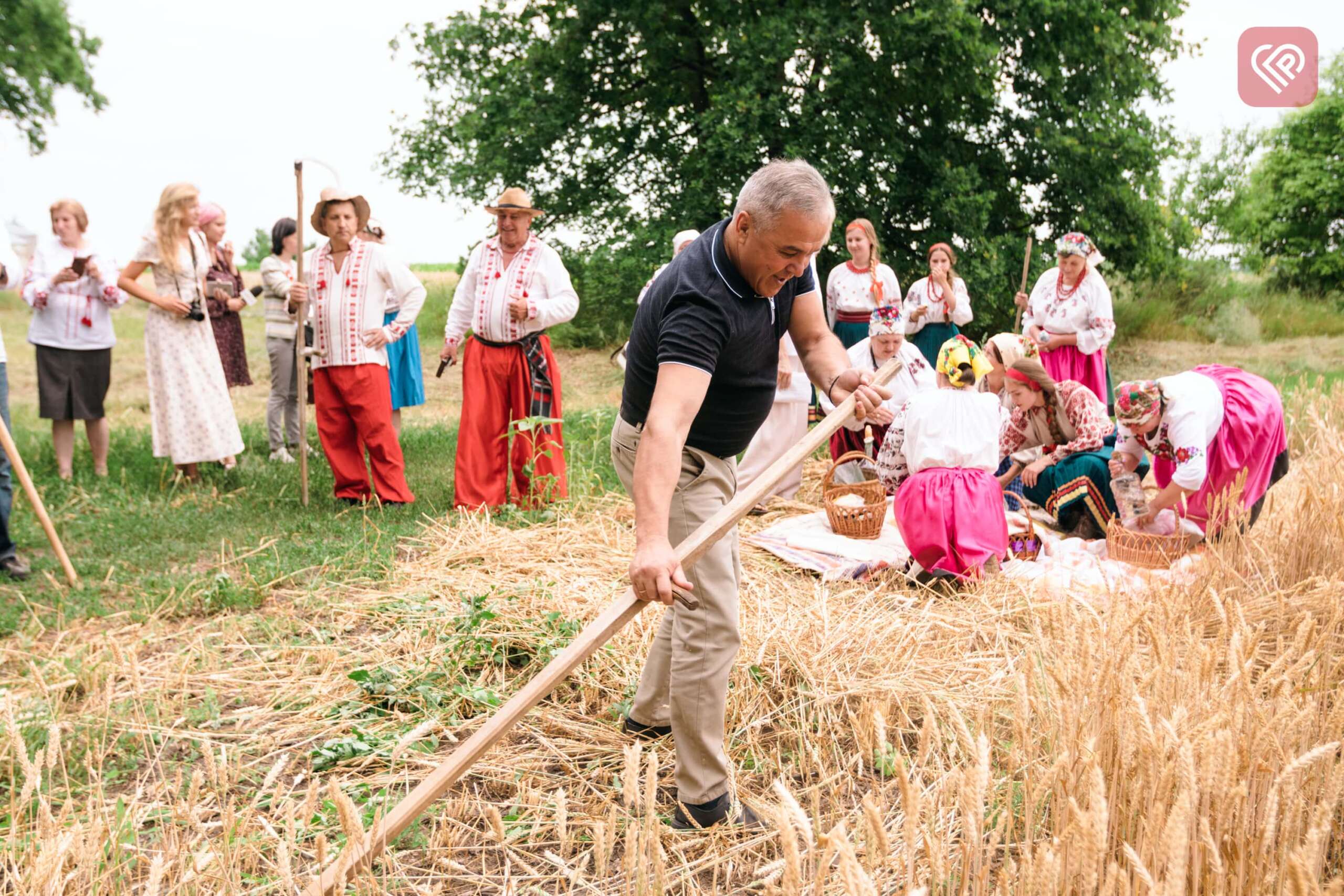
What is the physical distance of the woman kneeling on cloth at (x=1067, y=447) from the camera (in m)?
5.89

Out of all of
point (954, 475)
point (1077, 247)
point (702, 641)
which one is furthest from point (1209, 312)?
point (702, 641)

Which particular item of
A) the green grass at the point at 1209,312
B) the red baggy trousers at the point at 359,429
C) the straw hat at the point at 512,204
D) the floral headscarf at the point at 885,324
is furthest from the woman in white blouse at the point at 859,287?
the green grass at the point at 1209,312

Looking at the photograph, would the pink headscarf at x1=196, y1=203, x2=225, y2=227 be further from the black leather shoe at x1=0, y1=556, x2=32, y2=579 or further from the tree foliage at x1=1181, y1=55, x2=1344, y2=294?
the tree foliage at x1=1181, y1=55, x2=1344, y2=294

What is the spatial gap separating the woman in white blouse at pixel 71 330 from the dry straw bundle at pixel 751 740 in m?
3.34

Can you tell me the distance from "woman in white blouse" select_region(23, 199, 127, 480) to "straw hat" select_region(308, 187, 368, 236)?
1.70m

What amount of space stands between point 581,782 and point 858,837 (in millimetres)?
884

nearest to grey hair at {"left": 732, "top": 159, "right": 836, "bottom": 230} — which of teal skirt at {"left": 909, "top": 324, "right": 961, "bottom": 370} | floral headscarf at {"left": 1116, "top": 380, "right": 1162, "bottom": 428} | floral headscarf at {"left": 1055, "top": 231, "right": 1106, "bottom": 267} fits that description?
floral headscarf at {"left": 1116, "top": 380, "right": 1162, "bottom": 428}

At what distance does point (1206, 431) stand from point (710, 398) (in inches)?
122

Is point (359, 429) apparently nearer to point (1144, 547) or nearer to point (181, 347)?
point (181, 347)

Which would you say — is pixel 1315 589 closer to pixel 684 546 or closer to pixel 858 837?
pixel 858 837

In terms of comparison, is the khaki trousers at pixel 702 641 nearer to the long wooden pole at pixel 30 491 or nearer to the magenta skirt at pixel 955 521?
the magenta skirt at pixel 955 521

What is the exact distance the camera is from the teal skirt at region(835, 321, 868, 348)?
8398 millimetres

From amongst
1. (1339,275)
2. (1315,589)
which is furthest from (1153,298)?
(1315,589)

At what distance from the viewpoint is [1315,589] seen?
380 centimetres
